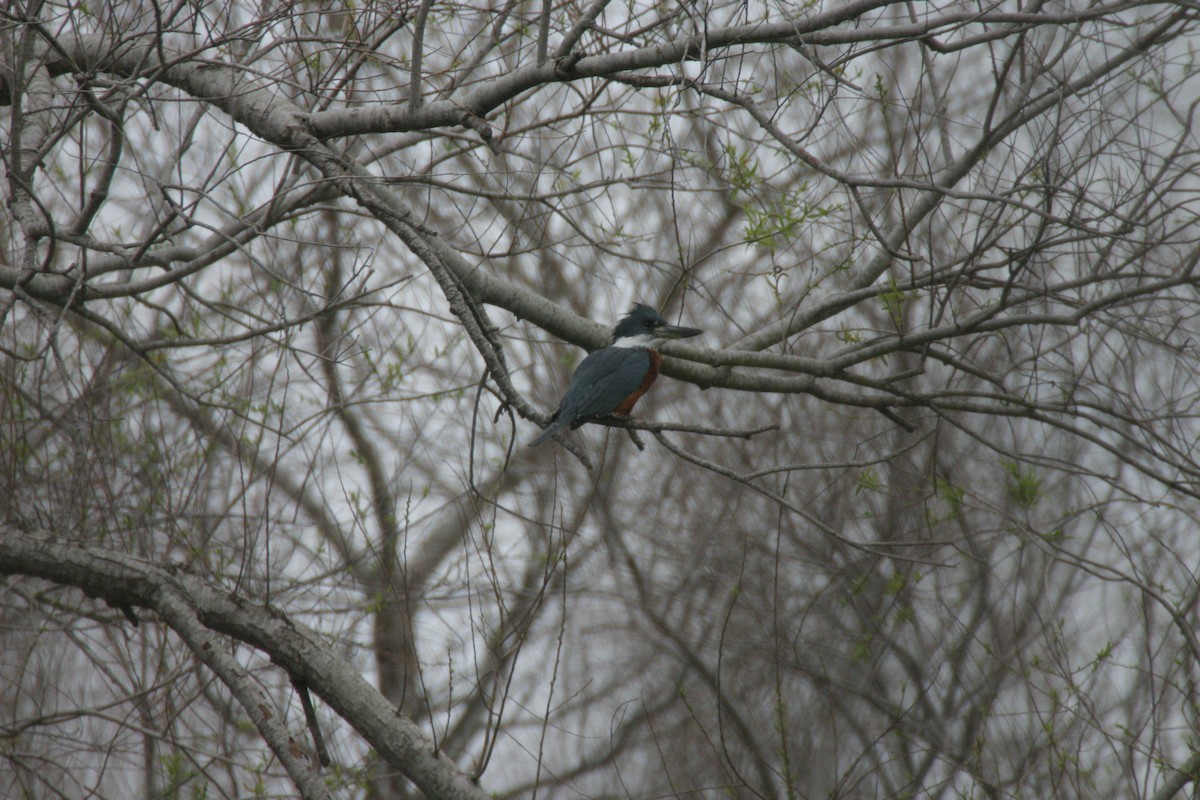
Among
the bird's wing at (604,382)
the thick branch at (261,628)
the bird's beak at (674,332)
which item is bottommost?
the thick branch at (261,628)

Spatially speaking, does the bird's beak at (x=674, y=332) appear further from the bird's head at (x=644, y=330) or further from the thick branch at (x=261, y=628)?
the thick branch at (x=261, y=628)

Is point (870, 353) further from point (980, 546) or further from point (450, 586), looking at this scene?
point (450, 586)

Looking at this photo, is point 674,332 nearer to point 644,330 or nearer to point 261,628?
point 644,330

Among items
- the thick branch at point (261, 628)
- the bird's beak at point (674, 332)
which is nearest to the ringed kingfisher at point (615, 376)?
the bird's beak at point (674, 332)

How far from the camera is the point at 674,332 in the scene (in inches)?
189

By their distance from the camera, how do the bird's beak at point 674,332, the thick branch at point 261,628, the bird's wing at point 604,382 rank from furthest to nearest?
the bird's beak at point 674,332
the bird's wing at point 604,382
the thick branch at point 261,628

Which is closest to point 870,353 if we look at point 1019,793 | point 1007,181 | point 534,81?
point 1007,181

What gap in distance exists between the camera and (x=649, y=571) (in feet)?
19.5

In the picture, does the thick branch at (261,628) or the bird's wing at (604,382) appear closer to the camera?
the thick branch at (261,628)

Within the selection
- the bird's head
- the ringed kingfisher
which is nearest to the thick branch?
the ringed kingfisher

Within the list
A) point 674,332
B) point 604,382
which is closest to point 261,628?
point 604,382

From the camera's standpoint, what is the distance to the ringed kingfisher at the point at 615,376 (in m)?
4.22

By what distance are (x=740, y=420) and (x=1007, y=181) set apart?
265cm

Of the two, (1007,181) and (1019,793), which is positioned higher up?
(1007,181)
